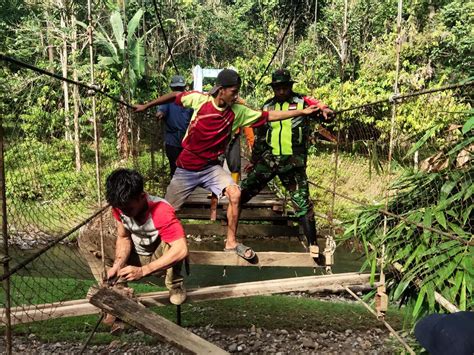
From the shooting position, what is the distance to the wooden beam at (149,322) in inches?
58.3

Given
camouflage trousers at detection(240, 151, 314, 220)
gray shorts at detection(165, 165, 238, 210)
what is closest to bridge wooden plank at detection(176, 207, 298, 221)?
camouflage trousers at detection(240, 151, 314, 220)

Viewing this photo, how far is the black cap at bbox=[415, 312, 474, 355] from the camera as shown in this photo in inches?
34.9

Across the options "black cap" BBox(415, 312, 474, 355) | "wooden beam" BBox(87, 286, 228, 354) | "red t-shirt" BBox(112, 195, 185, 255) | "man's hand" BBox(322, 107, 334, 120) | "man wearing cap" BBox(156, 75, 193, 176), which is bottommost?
"wooden beam" BBox(87, 286, 228, 354)

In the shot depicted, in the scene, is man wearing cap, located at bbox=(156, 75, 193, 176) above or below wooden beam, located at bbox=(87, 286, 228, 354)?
above

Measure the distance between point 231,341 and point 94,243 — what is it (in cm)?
222

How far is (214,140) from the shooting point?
2.60 metres

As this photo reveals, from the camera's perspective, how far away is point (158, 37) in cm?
1142

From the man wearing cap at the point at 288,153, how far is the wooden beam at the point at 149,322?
1.41 metres

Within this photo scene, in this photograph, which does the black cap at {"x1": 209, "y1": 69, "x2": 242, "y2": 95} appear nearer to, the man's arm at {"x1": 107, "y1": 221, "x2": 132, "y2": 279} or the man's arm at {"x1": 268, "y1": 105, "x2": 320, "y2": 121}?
the man's arm at {"x1": 268, "y1": 105, "x2": 320, "y2": 121}

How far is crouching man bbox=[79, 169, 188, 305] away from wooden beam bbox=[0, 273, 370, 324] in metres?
0.11

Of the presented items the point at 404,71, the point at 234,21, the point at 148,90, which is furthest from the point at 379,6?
the point at 148,90

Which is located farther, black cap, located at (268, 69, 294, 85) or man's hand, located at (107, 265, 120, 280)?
black cap, located at (268, 69, 294, 85)

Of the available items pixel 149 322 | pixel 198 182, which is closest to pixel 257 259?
pixel 198 182

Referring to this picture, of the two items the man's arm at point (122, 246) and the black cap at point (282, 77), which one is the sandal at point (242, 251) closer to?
the man's arm at point (122, 246)
